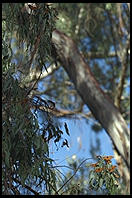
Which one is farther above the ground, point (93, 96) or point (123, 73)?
point (123, 73)

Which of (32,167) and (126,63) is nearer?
(32,167)

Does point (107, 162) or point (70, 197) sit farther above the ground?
point (107, 162)

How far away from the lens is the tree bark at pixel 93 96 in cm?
591

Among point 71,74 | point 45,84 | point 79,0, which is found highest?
point 79,0

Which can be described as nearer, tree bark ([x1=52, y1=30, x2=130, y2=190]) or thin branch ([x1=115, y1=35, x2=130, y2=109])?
tree bark ([x1=52, y1=30, x2=130, y2=190])

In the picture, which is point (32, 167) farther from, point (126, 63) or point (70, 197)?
point (126, 63)

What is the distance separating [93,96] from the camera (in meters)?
5.97

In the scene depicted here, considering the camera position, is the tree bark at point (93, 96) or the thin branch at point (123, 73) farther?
the thin branch at point (123, 73)

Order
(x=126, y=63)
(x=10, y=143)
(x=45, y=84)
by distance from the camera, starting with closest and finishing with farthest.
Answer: (x=10, y=143) < (x=126, y=63) < (x=45, y=84)

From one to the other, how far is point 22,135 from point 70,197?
0.57 meters

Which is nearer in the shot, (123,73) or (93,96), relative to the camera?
(93,96)

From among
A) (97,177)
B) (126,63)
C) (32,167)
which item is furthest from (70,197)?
(126,63)

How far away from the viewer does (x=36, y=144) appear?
2854mm

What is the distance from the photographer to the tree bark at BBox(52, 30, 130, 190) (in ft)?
19.4
